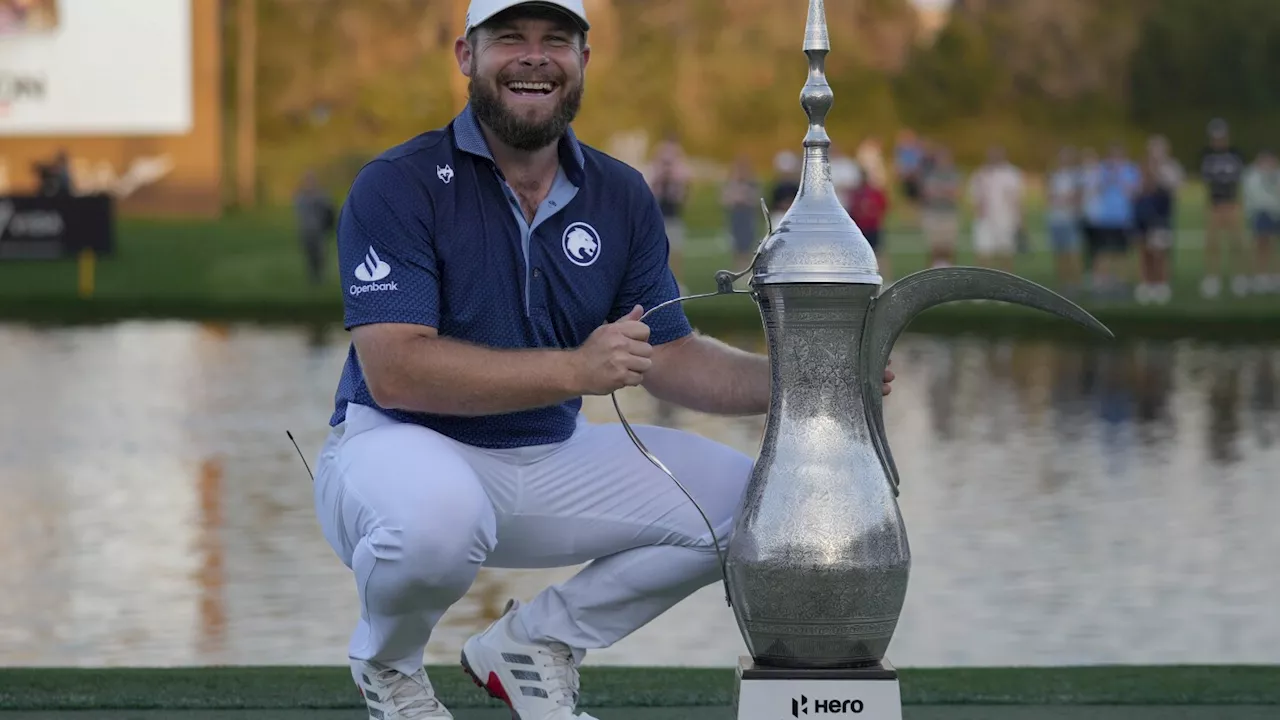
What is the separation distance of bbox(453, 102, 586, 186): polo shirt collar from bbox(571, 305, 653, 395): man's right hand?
2.09 feet

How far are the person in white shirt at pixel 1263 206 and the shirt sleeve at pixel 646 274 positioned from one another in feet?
62.0

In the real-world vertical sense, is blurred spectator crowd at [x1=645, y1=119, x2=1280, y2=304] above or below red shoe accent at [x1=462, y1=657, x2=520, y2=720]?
below

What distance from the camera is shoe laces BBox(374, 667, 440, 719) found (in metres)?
3.88

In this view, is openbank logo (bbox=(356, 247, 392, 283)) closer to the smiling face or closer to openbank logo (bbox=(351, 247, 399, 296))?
openbank logo (bbox=(351, 247, 399, 296))

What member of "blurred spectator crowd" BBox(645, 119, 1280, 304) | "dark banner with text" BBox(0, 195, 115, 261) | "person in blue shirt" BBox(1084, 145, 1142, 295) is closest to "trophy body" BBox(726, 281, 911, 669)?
"blurred spectator crowd" BBox(645, 119, 1280, 304)

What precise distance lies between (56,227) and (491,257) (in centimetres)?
1994

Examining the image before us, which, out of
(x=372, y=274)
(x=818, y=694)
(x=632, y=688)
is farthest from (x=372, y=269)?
(x=632, y=688)

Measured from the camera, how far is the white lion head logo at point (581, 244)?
4066mm

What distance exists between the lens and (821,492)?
328 centimetres

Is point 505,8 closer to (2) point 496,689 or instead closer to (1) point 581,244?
(1) point 581,244

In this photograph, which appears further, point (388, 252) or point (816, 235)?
point (388, 252)

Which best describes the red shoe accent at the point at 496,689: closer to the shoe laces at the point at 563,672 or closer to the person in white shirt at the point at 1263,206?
the shoe laces at the point at 563,672

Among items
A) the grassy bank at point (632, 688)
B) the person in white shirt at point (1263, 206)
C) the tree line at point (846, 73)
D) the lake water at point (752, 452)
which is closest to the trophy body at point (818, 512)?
the grassy bank at point (632, 688)

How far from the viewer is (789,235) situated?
133 inches
